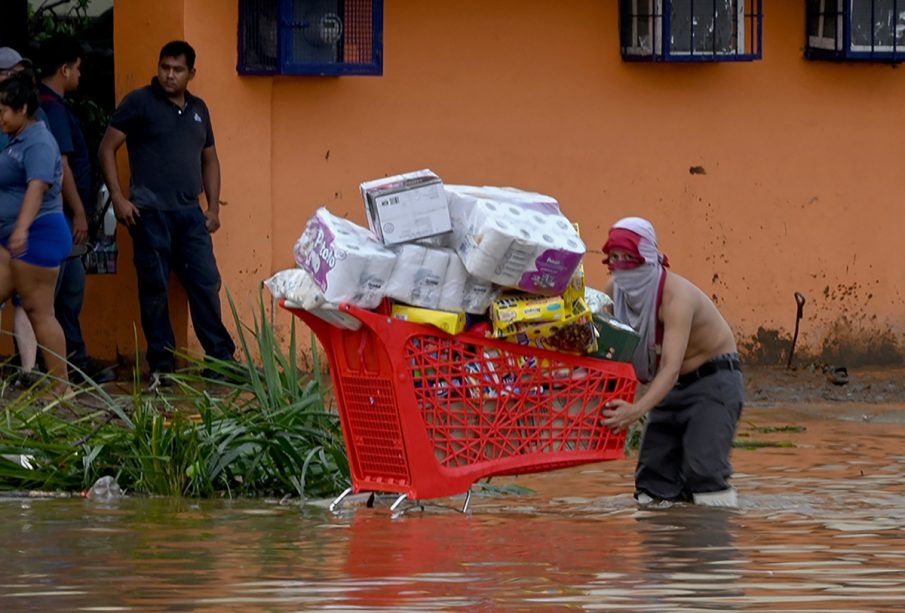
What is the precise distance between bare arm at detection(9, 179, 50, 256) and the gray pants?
3.61m

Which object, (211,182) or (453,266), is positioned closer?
(453,266)

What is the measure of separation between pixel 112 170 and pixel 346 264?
524 cm

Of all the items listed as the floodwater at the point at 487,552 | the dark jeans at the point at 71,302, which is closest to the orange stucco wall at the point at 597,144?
the dark jeans at the point at 71,302

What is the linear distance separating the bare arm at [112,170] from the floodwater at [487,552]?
12.7 feet

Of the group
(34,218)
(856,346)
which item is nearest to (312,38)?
(34,218)

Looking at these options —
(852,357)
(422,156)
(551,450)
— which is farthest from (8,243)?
(852,357)

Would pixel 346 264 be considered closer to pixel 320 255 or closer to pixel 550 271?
pixel 320 255

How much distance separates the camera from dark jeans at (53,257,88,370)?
458 inches

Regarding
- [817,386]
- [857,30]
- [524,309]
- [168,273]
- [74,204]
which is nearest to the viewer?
[524,309]

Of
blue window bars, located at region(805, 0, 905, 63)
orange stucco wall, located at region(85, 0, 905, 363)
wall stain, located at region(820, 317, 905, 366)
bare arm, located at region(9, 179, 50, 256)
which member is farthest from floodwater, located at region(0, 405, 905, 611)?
blue window bars, located at region(805, 0, 905, 63)

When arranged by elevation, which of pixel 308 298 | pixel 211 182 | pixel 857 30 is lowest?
pixel 308 298

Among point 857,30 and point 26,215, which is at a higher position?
point 857,30

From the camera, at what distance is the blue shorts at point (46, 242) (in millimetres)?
10164

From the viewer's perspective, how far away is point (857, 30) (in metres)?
13.5
